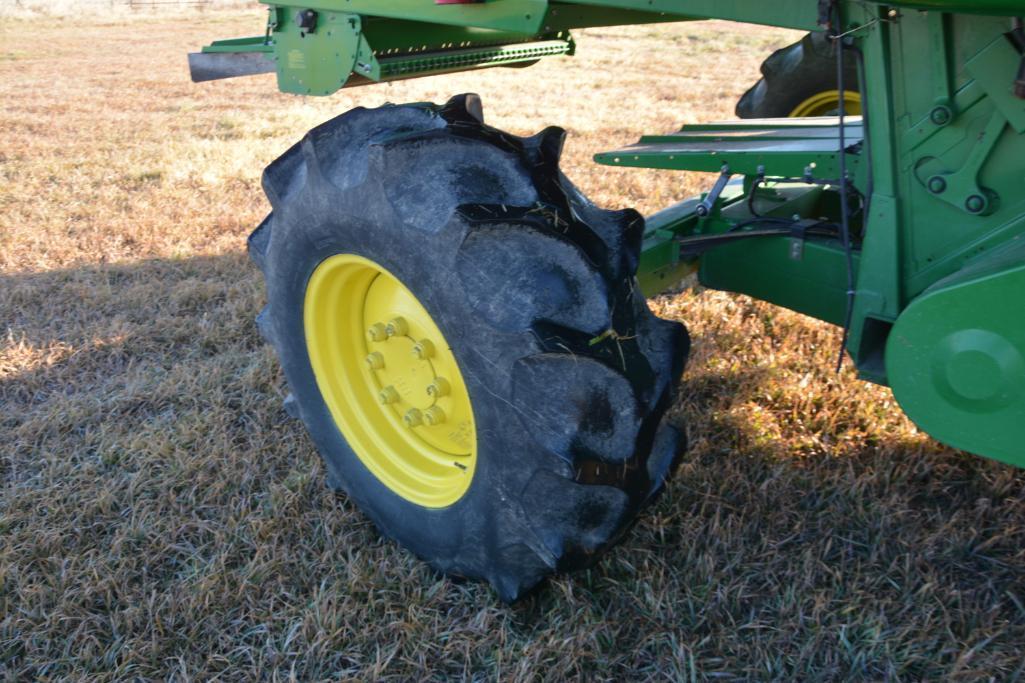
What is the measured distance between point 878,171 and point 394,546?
1.48 meters

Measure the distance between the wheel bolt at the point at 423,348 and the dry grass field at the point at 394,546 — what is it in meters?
0.54

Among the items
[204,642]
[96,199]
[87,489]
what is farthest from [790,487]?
[96,199]

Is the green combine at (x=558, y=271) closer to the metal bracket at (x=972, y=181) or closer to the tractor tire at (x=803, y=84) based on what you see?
the metal bracket at (x=972, y=181)

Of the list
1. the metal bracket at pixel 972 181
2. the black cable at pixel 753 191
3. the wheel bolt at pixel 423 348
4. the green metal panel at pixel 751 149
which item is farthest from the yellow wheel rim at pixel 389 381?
the metal bracket at pixel 972 181

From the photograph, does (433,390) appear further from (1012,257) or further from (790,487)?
(1012,257)

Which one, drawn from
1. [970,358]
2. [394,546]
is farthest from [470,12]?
[394,546]

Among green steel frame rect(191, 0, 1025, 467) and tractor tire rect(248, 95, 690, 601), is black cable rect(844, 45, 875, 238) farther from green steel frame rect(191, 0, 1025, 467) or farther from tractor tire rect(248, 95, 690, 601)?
tractor tire rect(248, 95, 690, 601)

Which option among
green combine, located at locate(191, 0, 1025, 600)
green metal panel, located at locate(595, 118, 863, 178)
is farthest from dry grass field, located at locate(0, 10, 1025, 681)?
green metal panel, located at locate(595, 118, 863, 178)

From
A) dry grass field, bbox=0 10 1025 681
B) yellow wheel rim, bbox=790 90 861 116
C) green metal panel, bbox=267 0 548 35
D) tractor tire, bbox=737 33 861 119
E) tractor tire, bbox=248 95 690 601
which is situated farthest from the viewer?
yellow wheel rim, bbox=790 90 861 116

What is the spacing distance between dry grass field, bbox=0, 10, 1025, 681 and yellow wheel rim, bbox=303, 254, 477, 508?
0.74ft

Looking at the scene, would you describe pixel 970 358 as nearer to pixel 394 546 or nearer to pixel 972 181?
pixel 972 181

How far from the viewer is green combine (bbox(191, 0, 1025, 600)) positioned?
5.43 ft

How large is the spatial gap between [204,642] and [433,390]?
785 millimetres

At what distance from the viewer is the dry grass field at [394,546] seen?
79.6 inches
